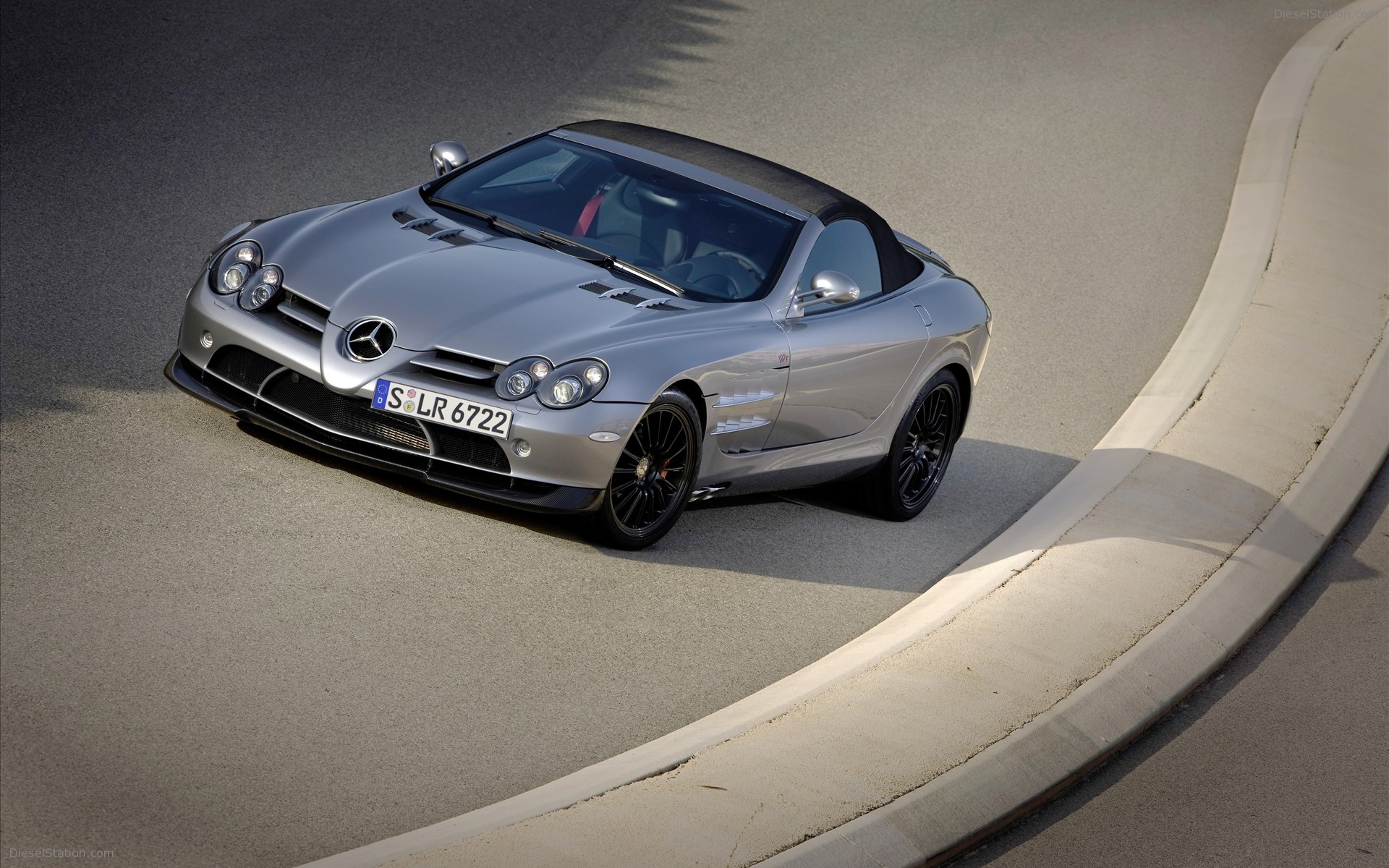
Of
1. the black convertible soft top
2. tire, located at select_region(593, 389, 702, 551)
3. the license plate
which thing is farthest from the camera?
the black convertible soft top

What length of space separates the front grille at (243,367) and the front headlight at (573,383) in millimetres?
1103

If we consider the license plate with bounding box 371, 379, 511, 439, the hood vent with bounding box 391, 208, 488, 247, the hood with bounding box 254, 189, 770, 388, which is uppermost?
the hood vent with bounding box 391, 208, 488, 247

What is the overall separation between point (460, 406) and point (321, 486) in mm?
853

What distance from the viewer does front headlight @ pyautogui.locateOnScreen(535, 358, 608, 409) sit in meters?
5.75

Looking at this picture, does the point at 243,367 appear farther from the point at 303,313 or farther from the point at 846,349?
the point at 846,349

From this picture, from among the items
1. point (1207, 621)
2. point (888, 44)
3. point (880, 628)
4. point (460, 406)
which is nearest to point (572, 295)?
point (460, 406)

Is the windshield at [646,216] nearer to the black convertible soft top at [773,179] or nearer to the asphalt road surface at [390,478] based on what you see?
the black convertible soft top at [773,179]

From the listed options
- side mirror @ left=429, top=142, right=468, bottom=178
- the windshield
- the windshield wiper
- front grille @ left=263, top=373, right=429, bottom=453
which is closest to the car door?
the windshield

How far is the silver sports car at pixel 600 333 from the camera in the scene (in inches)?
228

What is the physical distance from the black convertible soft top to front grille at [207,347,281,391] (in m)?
2.36

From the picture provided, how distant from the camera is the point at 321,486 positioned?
6180 millimetres

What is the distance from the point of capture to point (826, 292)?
6.84 meters

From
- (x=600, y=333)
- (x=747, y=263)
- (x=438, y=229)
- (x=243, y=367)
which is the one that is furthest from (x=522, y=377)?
(x=747, y=263)

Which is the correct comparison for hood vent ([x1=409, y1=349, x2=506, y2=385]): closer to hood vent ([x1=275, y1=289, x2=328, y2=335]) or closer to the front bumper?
the front bumper
